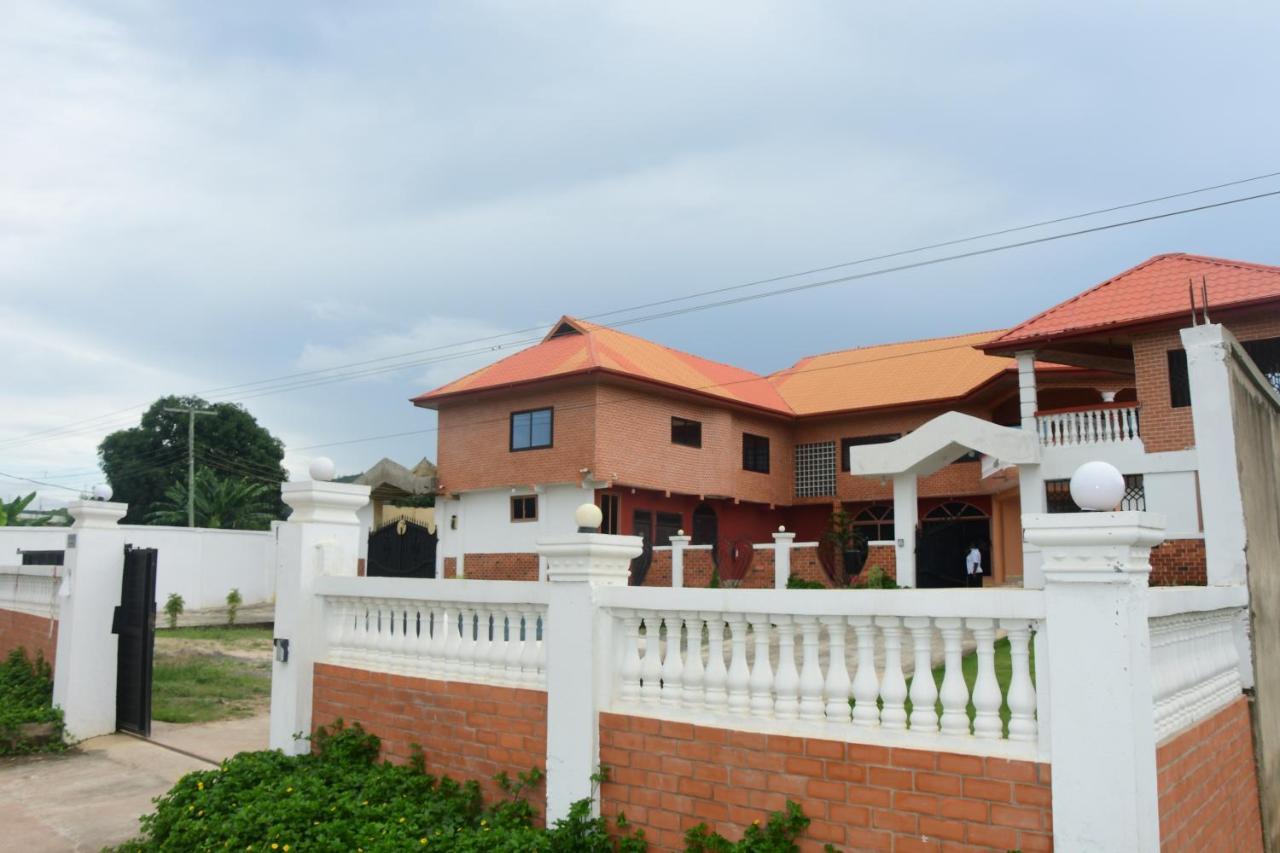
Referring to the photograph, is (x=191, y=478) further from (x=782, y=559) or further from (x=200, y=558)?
(x=782, y=559)

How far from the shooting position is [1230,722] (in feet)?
16.1

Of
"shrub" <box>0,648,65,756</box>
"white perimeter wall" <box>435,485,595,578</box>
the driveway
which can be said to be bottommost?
the driveway

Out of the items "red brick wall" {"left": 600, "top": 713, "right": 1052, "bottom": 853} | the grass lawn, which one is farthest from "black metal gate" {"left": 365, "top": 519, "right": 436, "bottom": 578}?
"red brick wall" {"left": 600, "top": 713, "right": 1052, "bottom": 853}

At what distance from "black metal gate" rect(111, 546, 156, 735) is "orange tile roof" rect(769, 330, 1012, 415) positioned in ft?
63.5

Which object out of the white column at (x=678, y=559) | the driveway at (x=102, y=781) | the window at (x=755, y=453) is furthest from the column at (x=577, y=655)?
the window at (x=755, y=453)

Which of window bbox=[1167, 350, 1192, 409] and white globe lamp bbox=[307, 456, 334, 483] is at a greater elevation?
window bbox=[1167, 350, 1192, 409]

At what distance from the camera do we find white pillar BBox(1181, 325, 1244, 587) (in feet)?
19.4

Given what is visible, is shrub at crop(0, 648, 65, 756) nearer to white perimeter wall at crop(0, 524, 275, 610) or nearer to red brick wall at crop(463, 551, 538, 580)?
red brick wall at crop(463, 551, 538, 580)

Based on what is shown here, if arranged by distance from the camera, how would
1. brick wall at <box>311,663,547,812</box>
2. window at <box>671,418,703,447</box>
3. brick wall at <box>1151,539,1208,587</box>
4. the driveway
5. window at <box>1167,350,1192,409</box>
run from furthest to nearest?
window at <box>671,418,703,447</box> < window at <box>1167,350,1192,409</box> < brick wall at <box>1151,539,1208,587</box> < the driveway < brick wall at <box>311,663,547,812</box>

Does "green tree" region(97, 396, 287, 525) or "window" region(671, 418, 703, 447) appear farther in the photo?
"green tree" region(97, 396, 287, 525)

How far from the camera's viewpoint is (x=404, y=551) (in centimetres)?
1596

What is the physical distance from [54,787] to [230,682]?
527 centimetres

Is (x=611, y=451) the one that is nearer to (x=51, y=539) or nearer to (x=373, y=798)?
(x=51, y=539)

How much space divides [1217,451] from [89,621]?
949 centimetres
